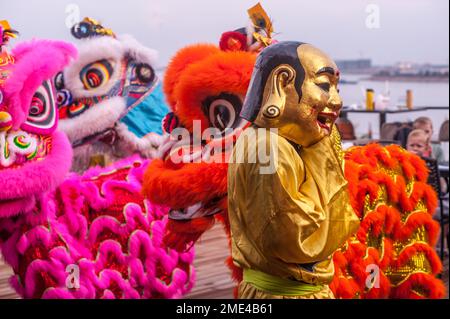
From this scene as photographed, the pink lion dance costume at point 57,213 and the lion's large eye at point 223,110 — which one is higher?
the lion's large eye at point 223,110

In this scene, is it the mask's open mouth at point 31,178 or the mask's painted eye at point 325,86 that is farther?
the mask's open mouth at point 31,178

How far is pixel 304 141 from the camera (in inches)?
61.4

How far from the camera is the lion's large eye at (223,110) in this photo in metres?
2.15

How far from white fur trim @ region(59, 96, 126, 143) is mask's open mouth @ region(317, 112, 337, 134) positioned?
73.3 inches

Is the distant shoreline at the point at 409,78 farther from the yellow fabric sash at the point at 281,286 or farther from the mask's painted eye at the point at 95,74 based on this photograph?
the yellow fabric sash at the point at 281,286

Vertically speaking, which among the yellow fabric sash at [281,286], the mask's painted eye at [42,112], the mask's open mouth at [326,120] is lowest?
the yellow fabric sash at [281,286]

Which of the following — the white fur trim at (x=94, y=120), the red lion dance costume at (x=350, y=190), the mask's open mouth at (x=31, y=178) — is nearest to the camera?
the red lion dance costume at (x=350, y=190)

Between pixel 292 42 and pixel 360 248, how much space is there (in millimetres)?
915

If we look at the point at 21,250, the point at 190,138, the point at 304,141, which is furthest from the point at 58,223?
the point at 304,141

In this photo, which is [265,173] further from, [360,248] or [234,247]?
[360,248]

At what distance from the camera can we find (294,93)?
1.52 meters

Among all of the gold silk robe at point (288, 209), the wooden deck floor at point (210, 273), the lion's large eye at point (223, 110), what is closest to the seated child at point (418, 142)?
the wooden deck floor at point (210, 273)

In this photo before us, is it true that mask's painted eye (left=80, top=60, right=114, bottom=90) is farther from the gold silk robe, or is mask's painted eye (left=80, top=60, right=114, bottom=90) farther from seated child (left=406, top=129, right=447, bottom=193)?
the gold silk robe

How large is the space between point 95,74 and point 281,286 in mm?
2075
